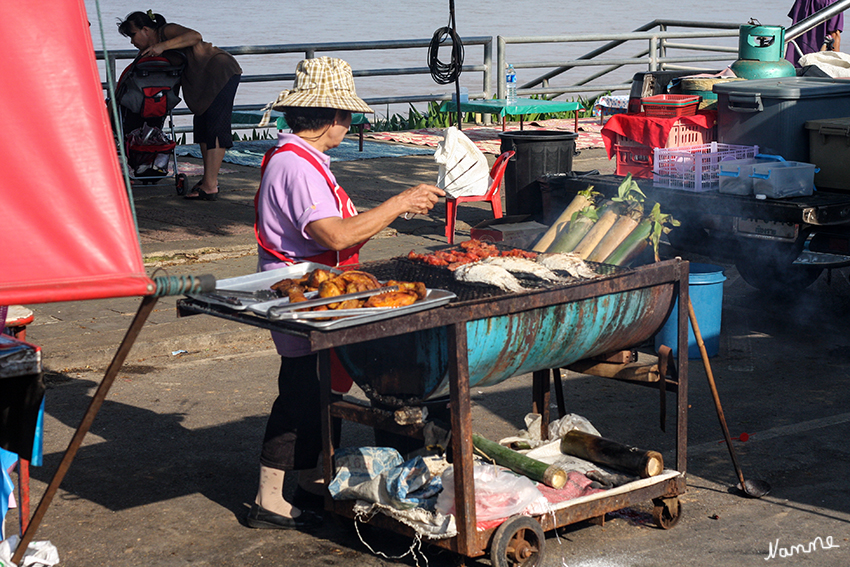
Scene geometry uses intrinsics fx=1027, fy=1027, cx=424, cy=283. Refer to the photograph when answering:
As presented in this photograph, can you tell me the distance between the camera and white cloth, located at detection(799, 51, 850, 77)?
28.7 ft

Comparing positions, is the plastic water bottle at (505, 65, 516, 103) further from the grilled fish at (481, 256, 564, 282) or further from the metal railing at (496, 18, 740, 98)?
the grilled fish at (481, 256, 564, 282)

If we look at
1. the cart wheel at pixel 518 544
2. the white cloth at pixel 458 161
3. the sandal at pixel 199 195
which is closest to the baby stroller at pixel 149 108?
the sandal at pixel 199 195

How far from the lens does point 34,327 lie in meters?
7.23

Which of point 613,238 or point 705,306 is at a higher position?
point 613,238

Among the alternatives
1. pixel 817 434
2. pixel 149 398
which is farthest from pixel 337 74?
pixel 817 434

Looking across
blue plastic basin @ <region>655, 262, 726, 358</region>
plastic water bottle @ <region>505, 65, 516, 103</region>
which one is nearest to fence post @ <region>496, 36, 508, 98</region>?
plastic water bottle @ <region>505, 65, 516, 103</region>

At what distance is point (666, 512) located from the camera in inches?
177

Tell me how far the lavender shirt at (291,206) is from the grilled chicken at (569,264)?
0.92m

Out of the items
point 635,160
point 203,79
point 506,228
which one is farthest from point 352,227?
point 203,79

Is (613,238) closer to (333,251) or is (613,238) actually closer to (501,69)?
(333,251)

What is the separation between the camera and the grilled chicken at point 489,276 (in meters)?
4.08

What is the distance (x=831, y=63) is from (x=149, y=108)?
7.05 meters

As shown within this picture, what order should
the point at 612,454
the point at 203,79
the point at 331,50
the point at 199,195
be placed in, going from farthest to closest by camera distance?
the point at 331,50, the point at 199,195, the point at 203,79, the point at 612,454

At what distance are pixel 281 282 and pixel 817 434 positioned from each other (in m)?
3.18
